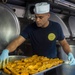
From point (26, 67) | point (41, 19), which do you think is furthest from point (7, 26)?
point (26, 67)

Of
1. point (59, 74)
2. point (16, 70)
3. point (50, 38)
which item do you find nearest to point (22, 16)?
point (50, 38)

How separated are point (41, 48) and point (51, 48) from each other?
0.39ft

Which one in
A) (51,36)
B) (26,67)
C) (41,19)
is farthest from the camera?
(51,36)

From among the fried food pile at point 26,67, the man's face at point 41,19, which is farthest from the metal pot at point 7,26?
the fried food pile at point 26,67

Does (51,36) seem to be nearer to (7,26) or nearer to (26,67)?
(7,26)

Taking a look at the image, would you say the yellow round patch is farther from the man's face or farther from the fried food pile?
the fried food pile

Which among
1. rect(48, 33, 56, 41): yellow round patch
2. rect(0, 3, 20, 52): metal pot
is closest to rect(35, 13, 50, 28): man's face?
rect(48, 33, 56, 41): yellow round patch

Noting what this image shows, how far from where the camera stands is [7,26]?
6.89 ft

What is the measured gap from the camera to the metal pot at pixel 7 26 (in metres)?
2.09

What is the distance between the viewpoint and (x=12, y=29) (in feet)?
6.89

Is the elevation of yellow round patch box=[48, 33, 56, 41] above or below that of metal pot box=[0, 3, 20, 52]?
below

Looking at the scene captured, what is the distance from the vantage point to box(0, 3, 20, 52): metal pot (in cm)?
209

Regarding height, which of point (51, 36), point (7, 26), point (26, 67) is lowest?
point (26, 67)

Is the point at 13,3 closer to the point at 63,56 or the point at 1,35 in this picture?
the point at 1,35
